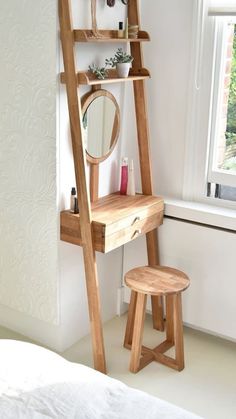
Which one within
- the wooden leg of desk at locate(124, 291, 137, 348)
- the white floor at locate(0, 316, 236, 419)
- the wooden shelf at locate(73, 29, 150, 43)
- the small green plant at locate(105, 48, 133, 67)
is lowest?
the white floor at locate(0, 316, 236, 419)

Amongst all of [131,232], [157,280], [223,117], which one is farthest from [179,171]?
[157,280]

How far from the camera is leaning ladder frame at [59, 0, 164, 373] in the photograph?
2428 millimetres

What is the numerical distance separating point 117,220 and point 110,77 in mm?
667

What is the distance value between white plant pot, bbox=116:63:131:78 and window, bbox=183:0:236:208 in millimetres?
350

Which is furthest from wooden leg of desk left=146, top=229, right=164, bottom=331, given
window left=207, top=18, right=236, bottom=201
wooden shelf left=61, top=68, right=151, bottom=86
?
wooden shelf left=61, top=68, right=151, bottom=86

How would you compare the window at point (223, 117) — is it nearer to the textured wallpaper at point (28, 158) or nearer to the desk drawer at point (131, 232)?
the desk drawer at point (131, 232)

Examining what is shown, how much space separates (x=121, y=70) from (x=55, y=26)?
386 mm

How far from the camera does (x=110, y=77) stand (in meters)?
2.73

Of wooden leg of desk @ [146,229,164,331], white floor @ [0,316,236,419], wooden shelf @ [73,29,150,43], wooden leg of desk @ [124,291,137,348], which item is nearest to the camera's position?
wooden shelf @ [73,29,150,43]

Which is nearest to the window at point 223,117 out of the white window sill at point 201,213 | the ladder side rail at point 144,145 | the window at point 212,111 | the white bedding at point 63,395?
the window at point 212,111

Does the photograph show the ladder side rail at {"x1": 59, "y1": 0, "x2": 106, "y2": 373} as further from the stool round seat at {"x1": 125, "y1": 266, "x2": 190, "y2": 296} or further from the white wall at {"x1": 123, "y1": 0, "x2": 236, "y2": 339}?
the white wall at {"x1": 123, "y1": 0, "x2": 236, "y2": 339}

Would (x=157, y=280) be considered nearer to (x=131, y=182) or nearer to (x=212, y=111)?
(x=131, y=182)

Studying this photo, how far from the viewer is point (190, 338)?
3.09 m

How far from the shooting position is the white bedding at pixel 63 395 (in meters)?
1.49
